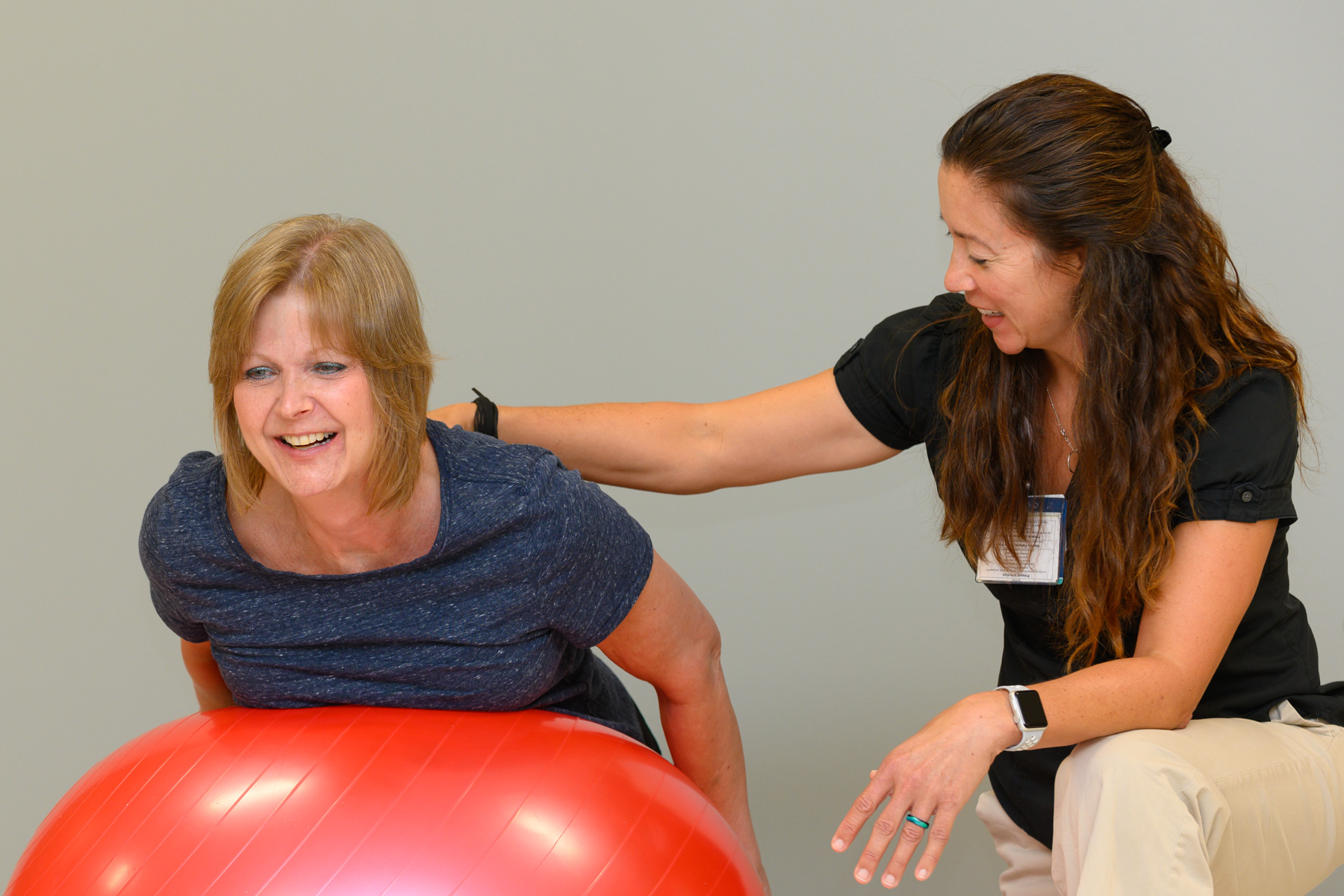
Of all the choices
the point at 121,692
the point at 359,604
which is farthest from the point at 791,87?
the point at 121,692

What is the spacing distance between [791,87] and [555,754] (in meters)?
1.81

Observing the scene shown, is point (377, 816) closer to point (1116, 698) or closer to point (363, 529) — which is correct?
point (363, 529)

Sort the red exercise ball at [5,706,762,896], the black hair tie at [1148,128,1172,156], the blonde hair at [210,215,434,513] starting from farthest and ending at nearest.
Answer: the black hair tie at [1148,128,1172,156] < the blonde hair at [210,215,434,513] < the red exercise ball at [5,706,762,896]

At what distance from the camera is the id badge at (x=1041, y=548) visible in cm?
163

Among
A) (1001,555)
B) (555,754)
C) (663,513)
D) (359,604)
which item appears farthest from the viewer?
(663,513)

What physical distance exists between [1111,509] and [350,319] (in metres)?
0.94

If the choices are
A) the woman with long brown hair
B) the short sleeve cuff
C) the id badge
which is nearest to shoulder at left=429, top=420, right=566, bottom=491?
the woman with long brown hair

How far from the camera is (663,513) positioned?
2783 millimetres

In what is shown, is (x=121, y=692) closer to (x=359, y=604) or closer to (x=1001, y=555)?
(x=359, y=604)

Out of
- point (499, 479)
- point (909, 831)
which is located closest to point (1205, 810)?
point (909, 831)

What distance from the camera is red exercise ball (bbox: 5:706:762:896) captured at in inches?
47.1

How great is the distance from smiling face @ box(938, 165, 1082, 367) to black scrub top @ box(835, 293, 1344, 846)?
18 cm

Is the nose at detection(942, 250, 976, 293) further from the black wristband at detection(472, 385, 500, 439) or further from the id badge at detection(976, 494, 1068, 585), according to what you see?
the black wristband at detection(472, 385, 500, 439)

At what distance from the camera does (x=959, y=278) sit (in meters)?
1.56
